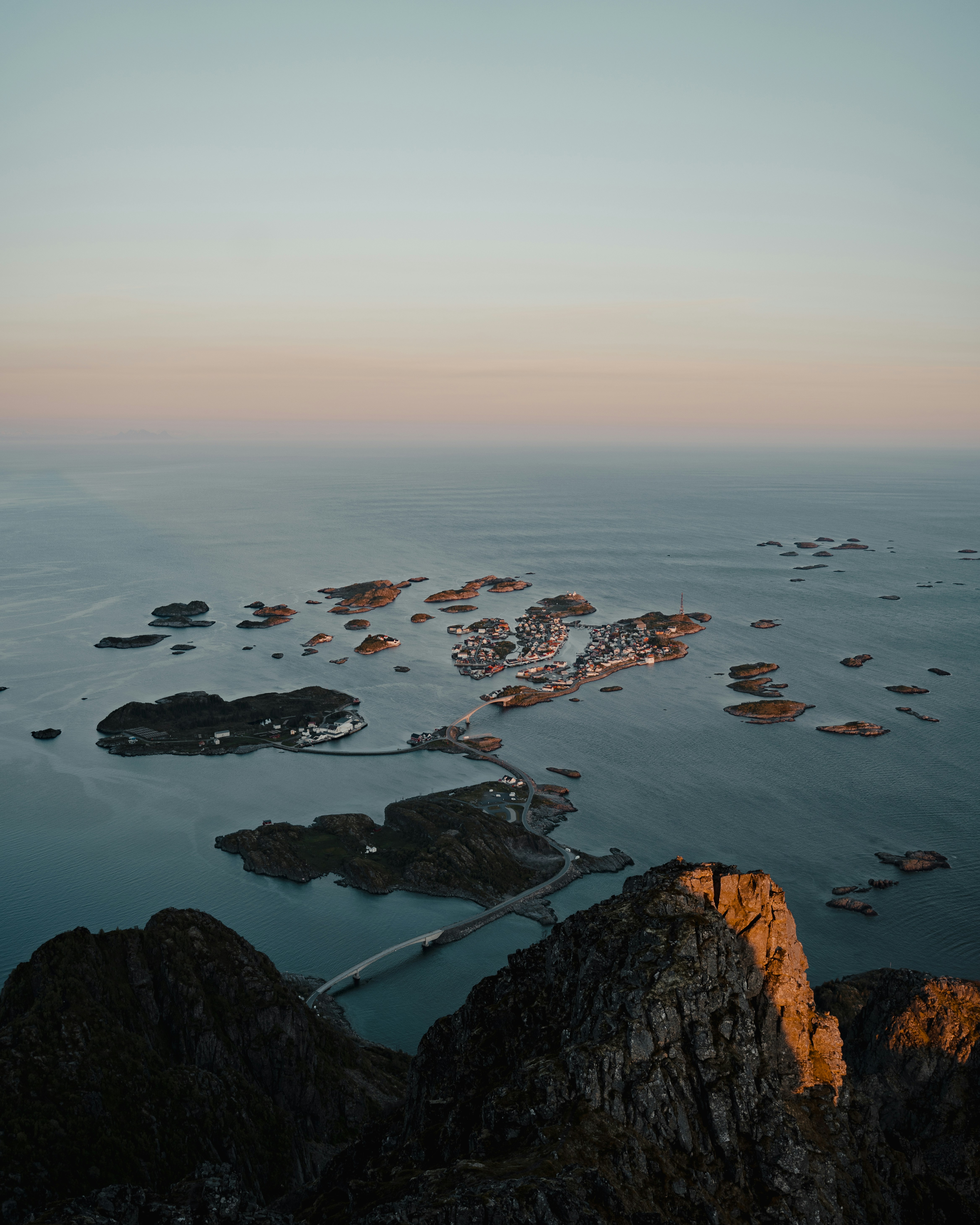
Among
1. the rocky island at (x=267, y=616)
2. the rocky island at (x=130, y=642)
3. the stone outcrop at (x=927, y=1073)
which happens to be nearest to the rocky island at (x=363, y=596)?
the rocky island at (x=267, y=616)

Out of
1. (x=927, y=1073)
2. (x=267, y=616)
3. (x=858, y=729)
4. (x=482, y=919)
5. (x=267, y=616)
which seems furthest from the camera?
(x=267, y=616)

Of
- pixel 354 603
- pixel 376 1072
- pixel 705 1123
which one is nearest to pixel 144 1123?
pixel 376 1072

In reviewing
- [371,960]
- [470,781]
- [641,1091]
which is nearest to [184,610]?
[470,781]

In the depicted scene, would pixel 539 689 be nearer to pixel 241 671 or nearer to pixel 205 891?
pixel 241 671

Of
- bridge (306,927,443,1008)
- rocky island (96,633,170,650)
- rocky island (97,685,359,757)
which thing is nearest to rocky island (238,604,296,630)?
rocky island (96,633,170,650)

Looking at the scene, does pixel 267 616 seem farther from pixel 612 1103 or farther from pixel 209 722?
pixel 612 1103
